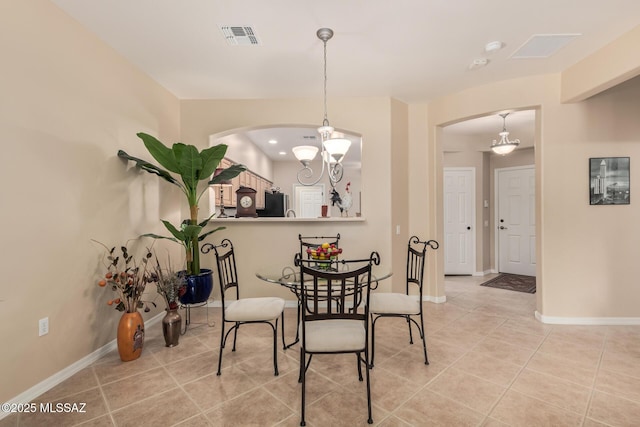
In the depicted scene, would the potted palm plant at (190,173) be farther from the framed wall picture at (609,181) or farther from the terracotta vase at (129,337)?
the framed wall picture at (609,181)

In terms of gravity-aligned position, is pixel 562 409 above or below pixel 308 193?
below

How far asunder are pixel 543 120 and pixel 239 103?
3624 millimetres

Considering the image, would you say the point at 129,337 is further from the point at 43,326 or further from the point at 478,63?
the point at 478,63

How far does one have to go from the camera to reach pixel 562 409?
1.90 m

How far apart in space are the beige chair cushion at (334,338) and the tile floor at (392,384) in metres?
0.40

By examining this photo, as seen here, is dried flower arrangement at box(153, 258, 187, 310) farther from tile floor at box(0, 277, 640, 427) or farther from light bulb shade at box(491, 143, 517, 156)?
light bulb shade at box(491, 143, 517, 156)

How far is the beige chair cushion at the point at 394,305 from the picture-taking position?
98.1 inches

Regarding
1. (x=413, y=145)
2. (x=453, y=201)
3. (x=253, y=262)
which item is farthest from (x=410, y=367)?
(x=453, y=201)

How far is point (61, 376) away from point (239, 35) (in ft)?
9.86

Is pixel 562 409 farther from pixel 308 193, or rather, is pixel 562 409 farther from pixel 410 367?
pixel 308 193

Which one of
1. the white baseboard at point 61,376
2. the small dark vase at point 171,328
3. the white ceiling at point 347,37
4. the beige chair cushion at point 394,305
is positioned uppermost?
the white ceiling at point 347,37

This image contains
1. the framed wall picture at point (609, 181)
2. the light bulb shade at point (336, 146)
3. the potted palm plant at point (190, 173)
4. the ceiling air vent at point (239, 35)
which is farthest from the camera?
the framed wall picture at point (609, 181)

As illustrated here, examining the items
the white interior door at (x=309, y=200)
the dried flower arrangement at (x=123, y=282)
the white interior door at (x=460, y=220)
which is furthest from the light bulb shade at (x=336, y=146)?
the white interior door at (x=309, y=200)

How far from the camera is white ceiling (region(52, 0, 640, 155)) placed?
7.23 ft
